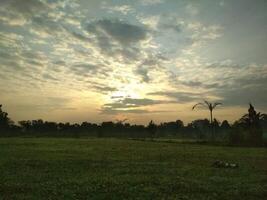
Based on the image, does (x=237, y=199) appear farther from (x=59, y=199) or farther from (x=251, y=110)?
(x=251, y=110)

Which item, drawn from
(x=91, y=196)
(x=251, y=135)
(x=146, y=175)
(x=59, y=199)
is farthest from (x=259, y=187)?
(x=251, y=135)

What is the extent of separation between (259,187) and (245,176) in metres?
5.58

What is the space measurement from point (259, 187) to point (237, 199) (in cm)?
443

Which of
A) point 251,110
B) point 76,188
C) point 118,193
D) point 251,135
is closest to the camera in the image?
point 118,193

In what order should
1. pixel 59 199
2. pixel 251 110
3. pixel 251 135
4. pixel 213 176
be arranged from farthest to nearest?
pixel 251 110 → pixel 251 135 → pixel 213 176 → pixel 59 199

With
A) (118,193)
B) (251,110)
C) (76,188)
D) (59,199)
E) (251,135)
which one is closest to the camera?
(59,199)

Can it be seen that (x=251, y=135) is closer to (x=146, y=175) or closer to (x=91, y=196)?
(x=146, y=175)

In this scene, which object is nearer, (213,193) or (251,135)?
(213,193)

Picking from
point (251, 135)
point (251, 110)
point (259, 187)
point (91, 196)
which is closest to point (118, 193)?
point (91, 196)

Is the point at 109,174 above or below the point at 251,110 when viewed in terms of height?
below

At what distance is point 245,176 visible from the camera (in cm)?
2939

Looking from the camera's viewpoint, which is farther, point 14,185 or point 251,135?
point 251,135

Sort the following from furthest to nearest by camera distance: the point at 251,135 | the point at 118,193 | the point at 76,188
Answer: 1. the point at 251,135
2. the point at 76,188
3. the point at 118,193

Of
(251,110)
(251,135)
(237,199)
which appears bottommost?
(237,199)
